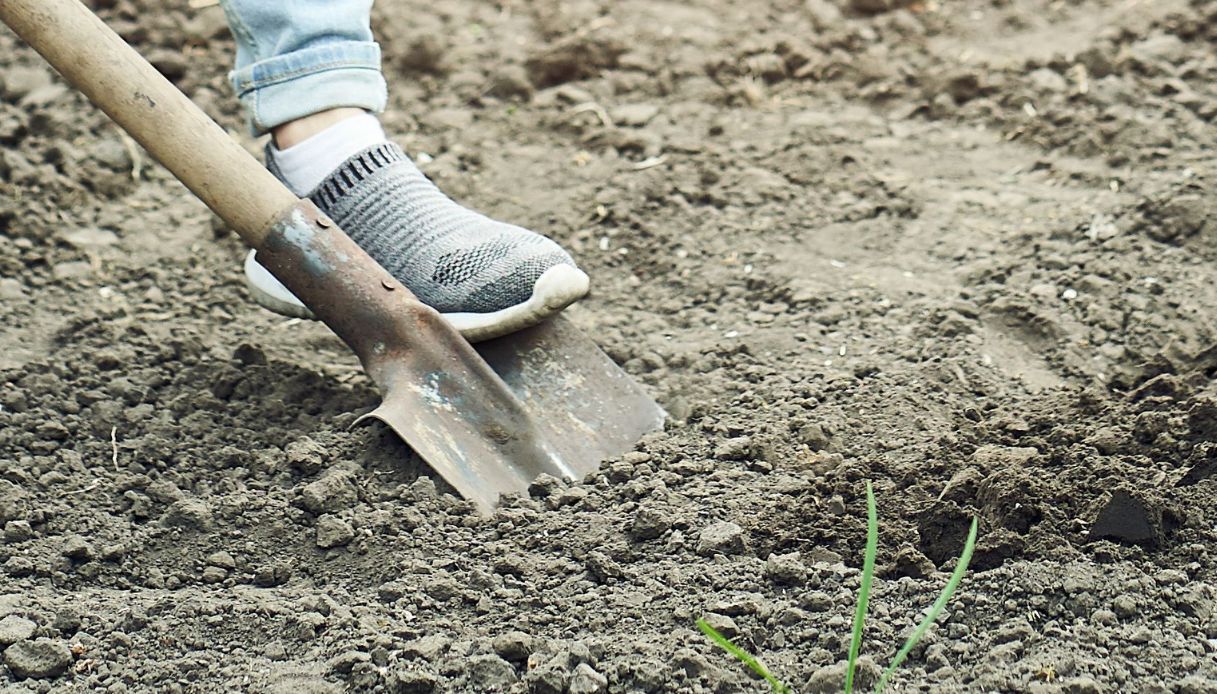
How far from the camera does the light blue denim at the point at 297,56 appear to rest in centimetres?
226

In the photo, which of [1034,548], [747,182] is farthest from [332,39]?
[1034,548]

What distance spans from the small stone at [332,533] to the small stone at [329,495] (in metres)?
0.04

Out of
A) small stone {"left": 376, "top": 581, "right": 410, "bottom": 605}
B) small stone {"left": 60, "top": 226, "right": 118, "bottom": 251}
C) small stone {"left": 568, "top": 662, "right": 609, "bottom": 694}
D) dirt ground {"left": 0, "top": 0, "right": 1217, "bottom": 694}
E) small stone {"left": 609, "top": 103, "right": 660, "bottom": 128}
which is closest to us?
small stone {"left": 568, "top": 662, "right": 609, "bottom": 694}

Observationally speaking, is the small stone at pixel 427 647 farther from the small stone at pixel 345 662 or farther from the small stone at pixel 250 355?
the small stone at pixel 250 355

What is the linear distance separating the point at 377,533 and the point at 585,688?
49 cm

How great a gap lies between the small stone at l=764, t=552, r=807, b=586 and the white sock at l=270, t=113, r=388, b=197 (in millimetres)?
1042

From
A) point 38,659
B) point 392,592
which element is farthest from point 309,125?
point 38,659

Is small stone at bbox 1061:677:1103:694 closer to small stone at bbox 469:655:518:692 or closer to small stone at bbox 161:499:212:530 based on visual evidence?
small stone at bbox 469:655:518:692

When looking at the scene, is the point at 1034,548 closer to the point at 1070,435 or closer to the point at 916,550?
the point at 916,550

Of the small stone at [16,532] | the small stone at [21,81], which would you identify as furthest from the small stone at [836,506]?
the small stone at [21,81]

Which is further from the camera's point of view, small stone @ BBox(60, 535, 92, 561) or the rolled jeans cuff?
the rolled jeans cuff

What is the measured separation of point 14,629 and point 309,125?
3.26 feet

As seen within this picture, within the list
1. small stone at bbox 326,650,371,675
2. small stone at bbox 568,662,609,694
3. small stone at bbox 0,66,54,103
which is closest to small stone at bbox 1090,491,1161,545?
small stone at bbox 568,662,609,694

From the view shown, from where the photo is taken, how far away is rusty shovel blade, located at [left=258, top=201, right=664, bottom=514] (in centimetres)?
212
